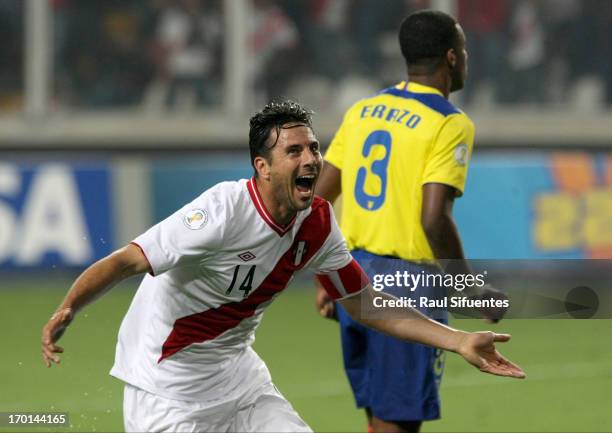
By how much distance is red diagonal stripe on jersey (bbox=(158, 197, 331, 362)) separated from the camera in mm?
5016

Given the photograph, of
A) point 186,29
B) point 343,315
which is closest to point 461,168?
point 343,315

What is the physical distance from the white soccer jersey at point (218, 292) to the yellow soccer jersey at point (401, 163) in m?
0.92

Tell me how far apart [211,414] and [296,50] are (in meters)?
10.5

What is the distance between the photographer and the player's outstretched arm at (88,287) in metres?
4.42

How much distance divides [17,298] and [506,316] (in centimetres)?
717

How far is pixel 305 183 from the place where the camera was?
4852mm

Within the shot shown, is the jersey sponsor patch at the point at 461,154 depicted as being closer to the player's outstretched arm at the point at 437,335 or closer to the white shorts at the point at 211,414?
the player's outstretched arm at the point at 437,335

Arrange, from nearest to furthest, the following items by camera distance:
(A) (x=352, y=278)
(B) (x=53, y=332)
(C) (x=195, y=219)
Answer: (B) (x=53, y=332), (C) (x=195, y=219), (A) (x=352, y=278)

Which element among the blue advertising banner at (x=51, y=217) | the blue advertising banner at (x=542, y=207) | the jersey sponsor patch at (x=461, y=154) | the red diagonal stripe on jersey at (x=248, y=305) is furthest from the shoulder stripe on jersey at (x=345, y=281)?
the blue advertising banner at (x=51, y=217)

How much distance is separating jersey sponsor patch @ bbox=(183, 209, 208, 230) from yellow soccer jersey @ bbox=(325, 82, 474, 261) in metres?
1.52

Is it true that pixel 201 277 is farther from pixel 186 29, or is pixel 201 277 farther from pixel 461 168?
pixel 186 29

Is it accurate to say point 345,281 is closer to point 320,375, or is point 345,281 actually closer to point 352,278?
point 352,278

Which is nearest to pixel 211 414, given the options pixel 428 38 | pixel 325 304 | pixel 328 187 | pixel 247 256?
pixel 247 256

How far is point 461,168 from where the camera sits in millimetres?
6027
